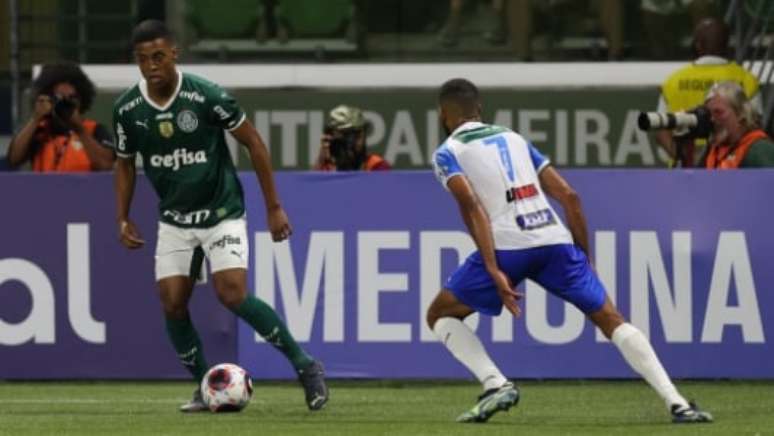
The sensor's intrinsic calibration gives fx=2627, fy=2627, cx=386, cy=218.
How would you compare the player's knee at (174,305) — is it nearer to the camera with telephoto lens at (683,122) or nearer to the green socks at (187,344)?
the green socks at (187,344)

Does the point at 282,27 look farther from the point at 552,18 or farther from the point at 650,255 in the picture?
the point at 650,255

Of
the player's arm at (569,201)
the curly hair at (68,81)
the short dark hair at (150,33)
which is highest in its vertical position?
the short dark hair at (150,33)

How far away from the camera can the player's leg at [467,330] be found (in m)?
12.5

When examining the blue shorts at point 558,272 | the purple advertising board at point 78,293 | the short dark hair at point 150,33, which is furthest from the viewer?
the purple advertising board at point 78,293

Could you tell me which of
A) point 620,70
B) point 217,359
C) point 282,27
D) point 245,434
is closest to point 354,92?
point 282,27

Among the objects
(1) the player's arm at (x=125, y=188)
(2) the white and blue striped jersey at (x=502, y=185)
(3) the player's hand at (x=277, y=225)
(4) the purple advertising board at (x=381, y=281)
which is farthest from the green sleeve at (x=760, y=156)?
(1) the player's arm at (x=125, y=188)

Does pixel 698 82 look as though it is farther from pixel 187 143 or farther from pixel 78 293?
pixel 187 143

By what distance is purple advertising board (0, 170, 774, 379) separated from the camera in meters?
15.5

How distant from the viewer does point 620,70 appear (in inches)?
744

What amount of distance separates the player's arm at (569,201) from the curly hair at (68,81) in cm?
493

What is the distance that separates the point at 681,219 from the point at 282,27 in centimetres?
462

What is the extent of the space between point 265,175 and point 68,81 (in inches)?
152

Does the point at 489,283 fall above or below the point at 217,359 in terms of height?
above

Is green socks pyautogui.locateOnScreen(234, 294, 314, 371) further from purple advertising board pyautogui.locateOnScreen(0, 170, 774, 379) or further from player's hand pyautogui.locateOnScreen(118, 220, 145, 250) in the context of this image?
purple advertising board pyautogui.locateOnScreen(0, 170, 774, 379)
